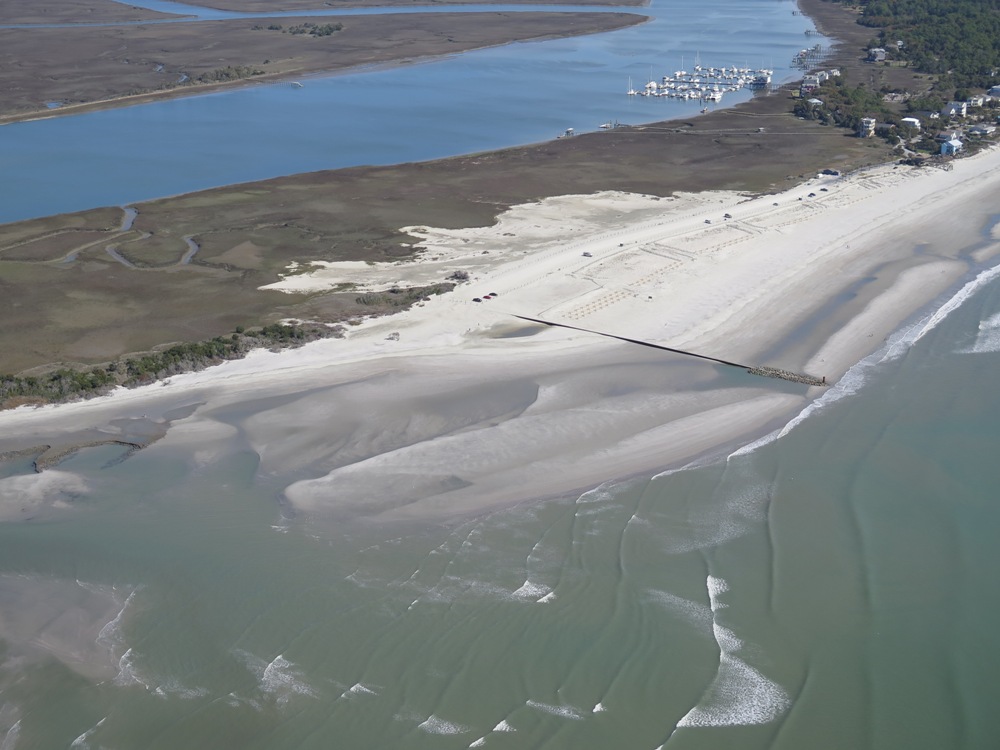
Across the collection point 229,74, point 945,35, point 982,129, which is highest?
point 945,35

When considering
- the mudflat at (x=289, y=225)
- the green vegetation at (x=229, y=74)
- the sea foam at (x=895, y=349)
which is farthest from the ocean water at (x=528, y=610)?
the green vegetation at (x=229, y=74)

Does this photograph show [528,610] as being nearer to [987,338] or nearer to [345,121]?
[987,338]

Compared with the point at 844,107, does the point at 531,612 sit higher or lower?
lower

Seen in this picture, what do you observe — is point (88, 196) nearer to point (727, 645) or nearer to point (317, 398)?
point (317, 398)

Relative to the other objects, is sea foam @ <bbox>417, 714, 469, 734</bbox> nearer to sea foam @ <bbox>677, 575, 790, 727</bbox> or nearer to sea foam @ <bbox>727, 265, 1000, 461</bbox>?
sea foam @ <bbox>677, 575, 790, 727</bbox>

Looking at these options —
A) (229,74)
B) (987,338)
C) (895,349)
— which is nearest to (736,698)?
(895,349)

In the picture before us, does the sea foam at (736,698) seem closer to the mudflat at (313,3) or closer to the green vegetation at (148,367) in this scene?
the green vegetation at (148,367)
